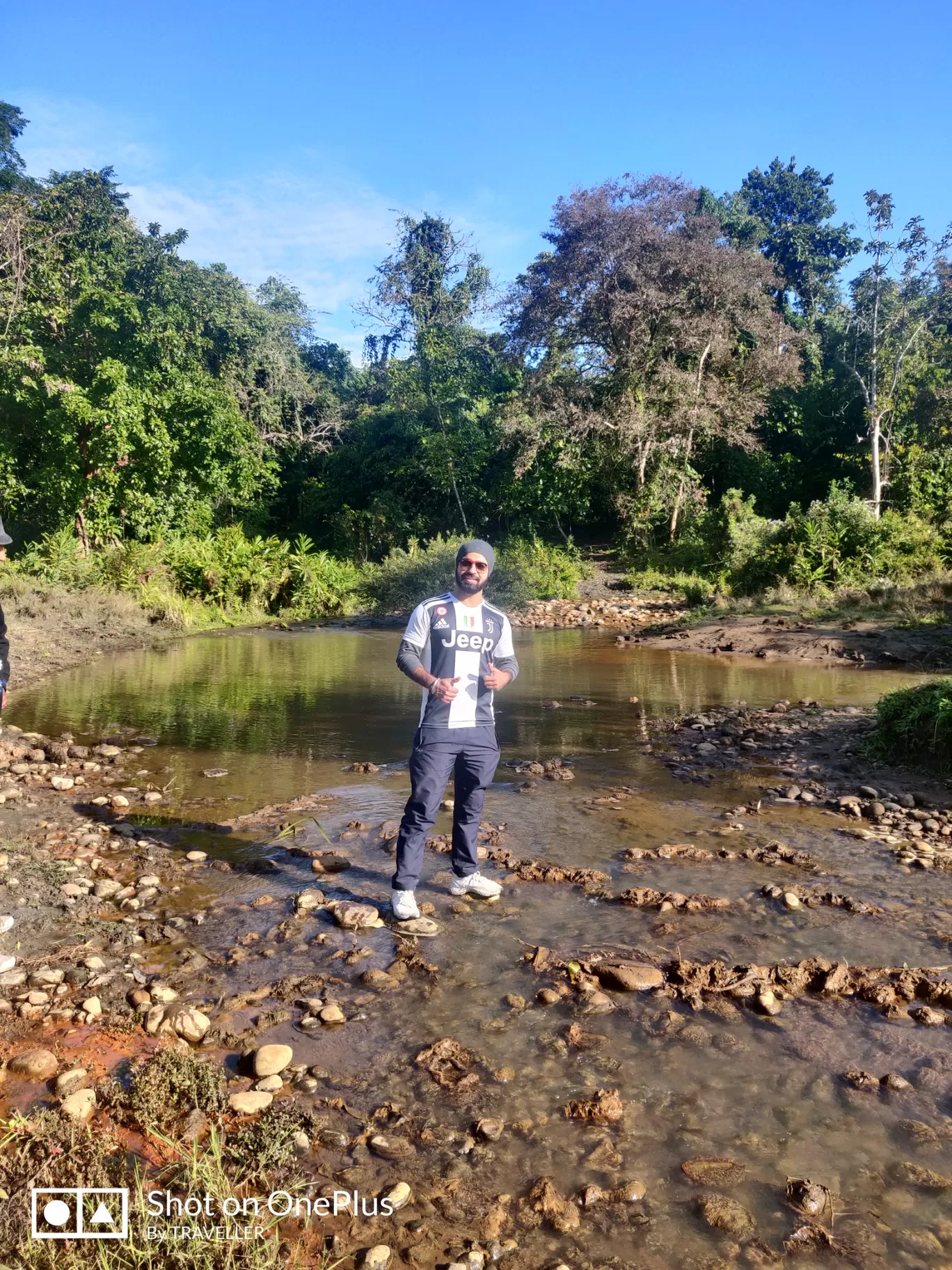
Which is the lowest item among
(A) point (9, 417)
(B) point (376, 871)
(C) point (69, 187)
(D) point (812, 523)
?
(B) point (376, 871)

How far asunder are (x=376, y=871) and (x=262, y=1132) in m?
2.66

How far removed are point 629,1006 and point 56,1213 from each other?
93.4 inches

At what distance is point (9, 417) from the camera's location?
84.5 ft

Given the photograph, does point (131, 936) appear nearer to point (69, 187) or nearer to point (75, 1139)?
point (75, 1139)

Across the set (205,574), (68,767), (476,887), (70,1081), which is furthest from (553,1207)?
(205,574)

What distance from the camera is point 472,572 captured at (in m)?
5.06

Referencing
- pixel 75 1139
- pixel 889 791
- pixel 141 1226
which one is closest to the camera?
pixel 141 1226

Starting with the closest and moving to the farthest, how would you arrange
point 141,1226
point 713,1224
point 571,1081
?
point 141,1226
point 713,1224
point 571,1081

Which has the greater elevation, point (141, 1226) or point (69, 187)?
point (69, 187)

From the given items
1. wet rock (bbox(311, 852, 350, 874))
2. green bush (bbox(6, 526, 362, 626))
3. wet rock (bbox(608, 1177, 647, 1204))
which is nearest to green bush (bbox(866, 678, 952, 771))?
wet rock (bbox(311, 852, 350, 874))

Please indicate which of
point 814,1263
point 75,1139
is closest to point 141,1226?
point 75,1139

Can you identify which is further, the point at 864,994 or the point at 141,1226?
the point at 864,994

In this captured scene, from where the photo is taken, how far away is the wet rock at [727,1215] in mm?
2667

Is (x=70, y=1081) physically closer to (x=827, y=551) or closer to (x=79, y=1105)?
(x=79, y=1105)
